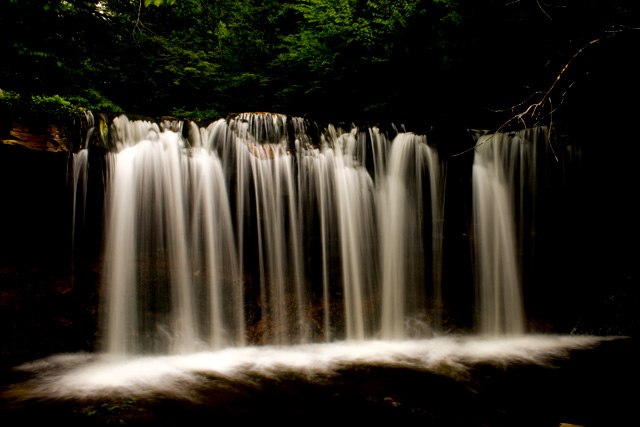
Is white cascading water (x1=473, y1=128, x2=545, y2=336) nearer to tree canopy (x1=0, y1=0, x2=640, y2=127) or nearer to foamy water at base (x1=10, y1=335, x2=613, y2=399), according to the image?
foamy water at base (x1=10, y1=335, x2=613, y2=399)

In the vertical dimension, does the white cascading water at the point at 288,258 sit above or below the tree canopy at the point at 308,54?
below

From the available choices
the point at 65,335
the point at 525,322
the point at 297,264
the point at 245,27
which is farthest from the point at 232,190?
the point at 245,27

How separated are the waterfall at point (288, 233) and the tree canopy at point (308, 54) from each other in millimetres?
1940

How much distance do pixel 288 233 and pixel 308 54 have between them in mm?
5824

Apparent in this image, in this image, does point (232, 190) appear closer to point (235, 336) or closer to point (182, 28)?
point (235, 336)

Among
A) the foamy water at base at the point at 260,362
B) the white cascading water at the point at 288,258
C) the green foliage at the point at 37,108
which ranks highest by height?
the green foliage at the point at 37,108

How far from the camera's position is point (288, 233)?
671cm

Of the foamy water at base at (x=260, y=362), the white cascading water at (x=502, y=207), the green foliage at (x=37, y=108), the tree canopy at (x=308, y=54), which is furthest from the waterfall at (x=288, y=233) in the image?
the tree canopy at (x=308, y=54)

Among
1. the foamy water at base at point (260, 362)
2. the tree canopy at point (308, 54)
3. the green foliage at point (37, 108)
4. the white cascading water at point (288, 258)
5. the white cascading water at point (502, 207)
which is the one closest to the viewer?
the foamy water at base at point (260, 362)

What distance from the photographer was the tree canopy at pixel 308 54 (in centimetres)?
641

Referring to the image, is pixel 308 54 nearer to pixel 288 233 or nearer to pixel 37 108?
Result: pixel 288 233

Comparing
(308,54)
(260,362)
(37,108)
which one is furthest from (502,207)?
(37,108)

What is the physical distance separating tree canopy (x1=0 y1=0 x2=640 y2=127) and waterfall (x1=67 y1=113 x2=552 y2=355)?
76.4 inches

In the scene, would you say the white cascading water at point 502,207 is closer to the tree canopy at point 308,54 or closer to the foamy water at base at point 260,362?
the foamy water at base at point 260,362
